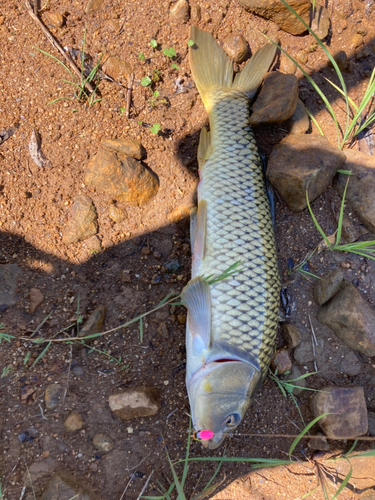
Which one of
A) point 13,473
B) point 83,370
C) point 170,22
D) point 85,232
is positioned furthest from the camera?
point 170,22

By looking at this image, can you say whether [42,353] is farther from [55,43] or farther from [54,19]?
[54,19]

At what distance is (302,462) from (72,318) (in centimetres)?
217

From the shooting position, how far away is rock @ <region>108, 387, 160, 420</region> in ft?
8.06

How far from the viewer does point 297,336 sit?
282 centimetres

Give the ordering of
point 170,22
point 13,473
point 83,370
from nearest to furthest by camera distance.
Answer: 1. point 13,473
2. point 83,370
3. point 170,22

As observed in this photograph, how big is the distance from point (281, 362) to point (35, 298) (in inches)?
77.8

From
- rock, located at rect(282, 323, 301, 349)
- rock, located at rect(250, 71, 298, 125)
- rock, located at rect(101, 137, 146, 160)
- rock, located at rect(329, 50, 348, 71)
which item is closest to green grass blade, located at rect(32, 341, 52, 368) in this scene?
rock, located at rect(101, 137, 146, 160)

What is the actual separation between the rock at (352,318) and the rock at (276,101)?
1.48 m

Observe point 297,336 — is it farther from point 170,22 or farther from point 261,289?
point 170,22

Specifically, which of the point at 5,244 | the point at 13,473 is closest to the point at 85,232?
the point at 5,244

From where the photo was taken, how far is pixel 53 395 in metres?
2.43

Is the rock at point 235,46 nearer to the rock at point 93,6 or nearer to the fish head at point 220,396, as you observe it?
the rock at point 93,6

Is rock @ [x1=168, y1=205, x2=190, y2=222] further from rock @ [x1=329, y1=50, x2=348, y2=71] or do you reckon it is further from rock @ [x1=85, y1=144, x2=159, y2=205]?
rock @ [x1=329, y1=50, x2=348, y2=71]

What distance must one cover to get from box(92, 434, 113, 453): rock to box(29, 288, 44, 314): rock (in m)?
1.02
